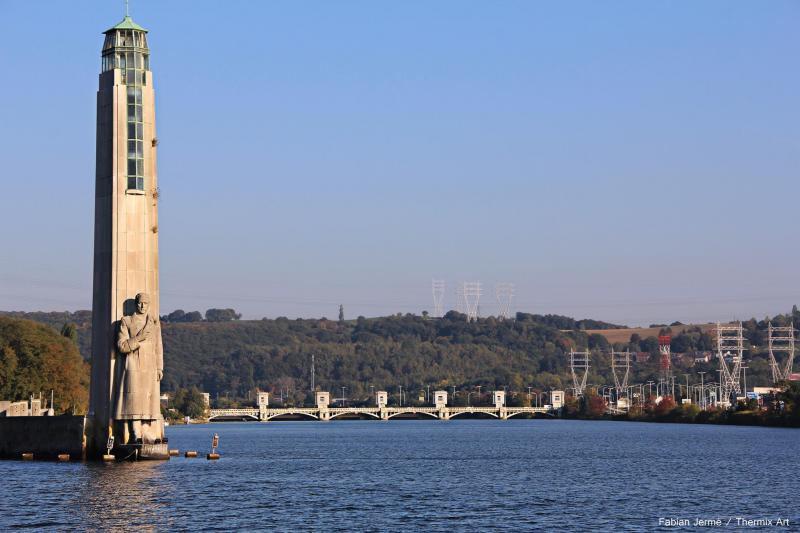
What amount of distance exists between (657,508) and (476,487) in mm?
16710

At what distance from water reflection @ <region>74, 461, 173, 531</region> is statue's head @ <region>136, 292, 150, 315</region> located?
1071 centimetres

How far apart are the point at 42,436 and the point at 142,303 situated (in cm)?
1431

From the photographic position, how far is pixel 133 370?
312ft

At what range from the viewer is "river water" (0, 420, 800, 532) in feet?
212

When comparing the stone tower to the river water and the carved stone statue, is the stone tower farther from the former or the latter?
the river water

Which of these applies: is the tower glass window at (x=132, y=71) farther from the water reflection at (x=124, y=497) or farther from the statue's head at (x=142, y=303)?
the water reflection at (x=124, y=497)

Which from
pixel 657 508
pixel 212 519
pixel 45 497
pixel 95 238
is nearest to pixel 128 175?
pixel 95 238

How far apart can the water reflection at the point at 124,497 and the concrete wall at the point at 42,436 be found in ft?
18.3

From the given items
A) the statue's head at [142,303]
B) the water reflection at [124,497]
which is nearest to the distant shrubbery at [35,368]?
the statue's head at [142,303]

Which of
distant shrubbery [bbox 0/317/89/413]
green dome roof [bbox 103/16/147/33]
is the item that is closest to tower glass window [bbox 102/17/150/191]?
green dome roof [bbox 103/16/147/33]

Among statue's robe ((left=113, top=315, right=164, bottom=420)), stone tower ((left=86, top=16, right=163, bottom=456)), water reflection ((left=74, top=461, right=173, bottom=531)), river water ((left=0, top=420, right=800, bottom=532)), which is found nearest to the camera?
water reflection ((left=74, top=461, right=173, bottom=531))

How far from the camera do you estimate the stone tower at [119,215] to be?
314ft

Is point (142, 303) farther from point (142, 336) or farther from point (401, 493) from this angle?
point (401, 493)

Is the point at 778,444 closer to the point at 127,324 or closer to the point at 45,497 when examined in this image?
the point at 127,324
